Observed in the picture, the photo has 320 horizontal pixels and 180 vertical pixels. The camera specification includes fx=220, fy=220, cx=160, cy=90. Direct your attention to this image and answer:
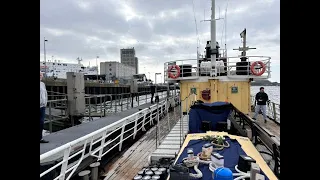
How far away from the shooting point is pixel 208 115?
623 cm

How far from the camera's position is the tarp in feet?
20.2

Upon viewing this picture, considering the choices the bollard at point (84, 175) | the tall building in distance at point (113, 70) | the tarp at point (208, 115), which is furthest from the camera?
the tall building in distance at point (113, 70)

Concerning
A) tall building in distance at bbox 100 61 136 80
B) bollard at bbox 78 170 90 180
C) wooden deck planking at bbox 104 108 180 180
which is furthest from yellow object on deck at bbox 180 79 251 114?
tall building in distance at bbox 100 61 136 80

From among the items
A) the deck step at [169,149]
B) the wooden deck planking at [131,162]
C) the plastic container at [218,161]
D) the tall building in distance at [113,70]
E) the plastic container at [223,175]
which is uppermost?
the tall building in distance at [113,70]

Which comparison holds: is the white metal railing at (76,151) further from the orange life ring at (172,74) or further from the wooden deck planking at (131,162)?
the orange life ring at (172,74)

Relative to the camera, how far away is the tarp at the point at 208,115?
6148 mm

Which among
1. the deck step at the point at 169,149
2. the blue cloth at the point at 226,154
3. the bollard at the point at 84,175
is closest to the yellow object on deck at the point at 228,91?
the deck step at the point at 169,149

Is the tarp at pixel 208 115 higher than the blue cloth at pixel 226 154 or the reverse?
higher
